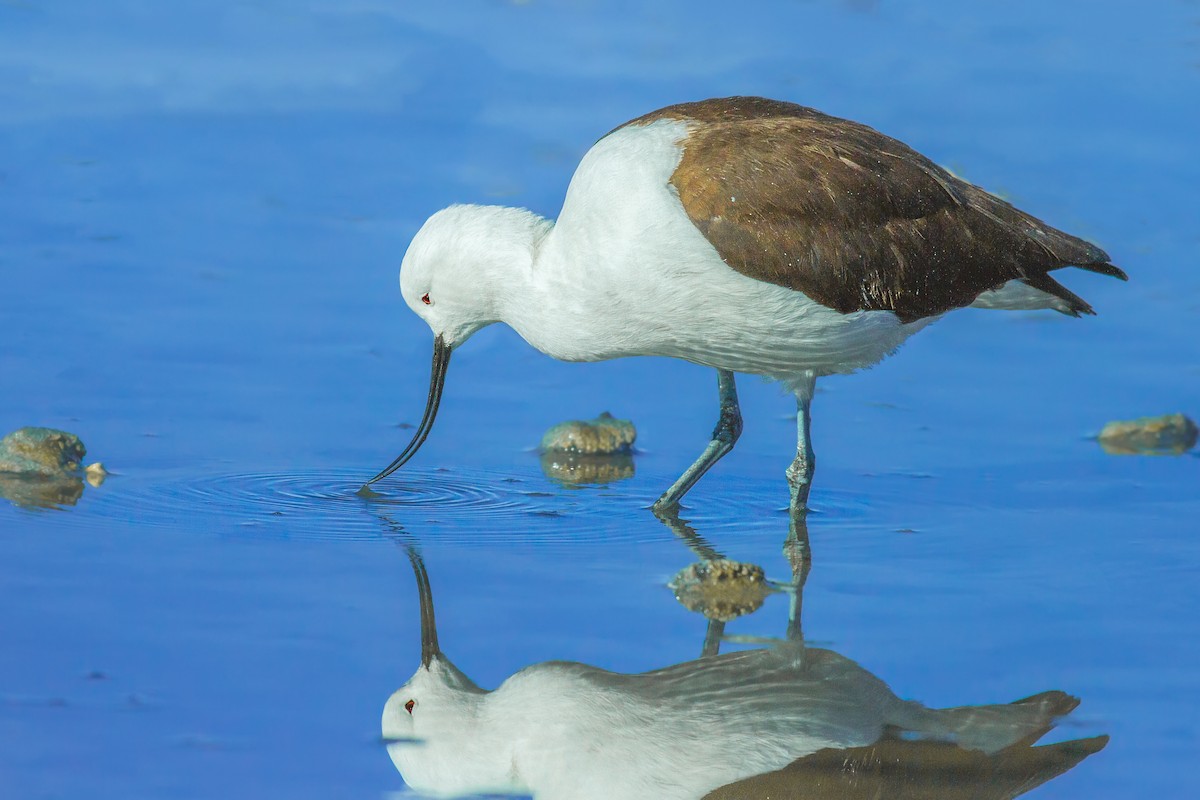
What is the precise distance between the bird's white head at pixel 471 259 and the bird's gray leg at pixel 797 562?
1345 mm

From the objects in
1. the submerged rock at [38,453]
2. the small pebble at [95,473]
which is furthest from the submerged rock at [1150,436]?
the submerged rock at [38,453]

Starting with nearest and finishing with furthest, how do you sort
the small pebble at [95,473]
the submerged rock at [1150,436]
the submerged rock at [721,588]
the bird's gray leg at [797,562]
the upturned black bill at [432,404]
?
the bird's gray leg at [797,562]
the submerged rock at [721,588]
the small pebble at [95,473]
the upturned black bill at [432,404]
the submerged rock at [1150,436]

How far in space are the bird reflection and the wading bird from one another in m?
1.61

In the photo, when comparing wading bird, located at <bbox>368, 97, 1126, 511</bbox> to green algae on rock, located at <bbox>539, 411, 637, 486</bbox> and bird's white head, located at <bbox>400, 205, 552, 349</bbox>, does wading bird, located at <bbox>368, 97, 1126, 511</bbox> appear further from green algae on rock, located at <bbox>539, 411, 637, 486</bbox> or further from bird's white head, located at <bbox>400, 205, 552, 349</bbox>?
green algae on rock, located at <bbox>539, 411, 637, 486</bbox>

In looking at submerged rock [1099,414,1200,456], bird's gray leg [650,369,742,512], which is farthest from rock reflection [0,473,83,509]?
submerged rock [1099,414,1200,456]

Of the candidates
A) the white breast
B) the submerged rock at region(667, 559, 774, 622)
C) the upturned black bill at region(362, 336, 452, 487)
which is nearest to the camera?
the submerged rock at region(667, 559, 774, 622)

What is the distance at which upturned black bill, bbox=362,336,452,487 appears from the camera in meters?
7.09

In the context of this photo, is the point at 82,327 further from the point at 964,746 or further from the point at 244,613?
the point at 964,746

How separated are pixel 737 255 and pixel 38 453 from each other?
8.80ft

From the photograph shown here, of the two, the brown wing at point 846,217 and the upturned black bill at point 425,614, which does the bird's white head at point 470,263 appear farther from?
the upturned black bill at point 425,614

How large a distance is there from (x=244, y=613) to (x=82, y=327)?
3.17 metres

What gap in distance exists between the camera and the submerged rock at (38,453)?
6.71 meters

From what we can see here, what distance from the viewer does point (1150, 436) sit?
754cm

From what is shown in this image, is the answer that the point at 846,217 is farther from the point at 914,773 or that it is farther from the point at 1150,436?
the point at 914,773
